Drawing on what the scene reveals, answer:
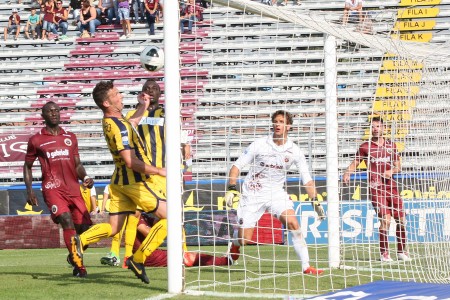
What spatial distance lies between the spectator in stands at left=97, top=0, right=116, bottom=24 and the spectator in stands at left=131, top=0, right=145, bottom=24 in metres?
0.62

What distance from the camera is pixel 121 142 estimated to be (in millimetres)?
9703

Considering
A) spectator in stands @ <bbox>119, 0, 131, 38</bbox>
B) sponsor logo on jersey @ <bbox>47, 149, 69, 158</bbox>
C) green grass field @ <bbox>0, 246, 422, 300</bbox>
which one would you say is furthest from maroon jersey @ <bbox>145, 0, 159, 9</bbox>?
sponsor logo on jersey @ <bbox>47, 149, 69, 158</bbox>

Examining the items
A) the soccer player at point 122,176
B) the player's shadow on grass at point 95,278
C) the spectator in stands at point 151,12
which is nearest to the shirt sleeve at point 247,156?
the soccer player at point 122,176

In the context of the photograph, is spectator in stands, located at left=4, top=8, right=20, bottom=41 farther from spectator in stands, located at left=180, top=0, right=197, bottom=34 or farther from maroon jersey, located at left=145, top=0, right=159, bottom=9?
spectator in stands, located at left=180, top=0, right=197, bottom=34

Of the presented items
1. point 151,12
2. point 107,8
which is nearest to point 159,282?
point 151,12

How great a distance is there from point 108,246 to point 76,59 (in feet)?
28.0

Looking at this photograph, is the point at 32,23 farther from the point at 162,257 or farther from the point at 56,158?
A: the point at 162,257

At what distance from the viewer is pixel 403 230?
1258cm

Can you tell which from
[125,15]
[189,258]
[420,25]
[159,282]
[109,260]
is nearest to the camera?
[159,282]

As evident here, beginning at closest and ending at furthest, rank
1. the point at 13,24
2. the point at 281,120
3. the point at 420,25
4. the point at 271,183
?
the point at 281,120
the point at 271,183
the point at 420,25
the point at 13,24

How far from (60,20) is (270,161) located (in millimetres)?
17331

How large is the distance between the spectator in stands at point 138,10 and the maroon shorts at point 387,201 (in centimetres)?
1581

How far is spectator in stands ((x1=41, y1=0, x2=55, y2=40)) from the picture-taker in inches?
1072

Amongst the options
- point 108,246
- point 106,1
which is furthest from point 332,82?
point 106,1
